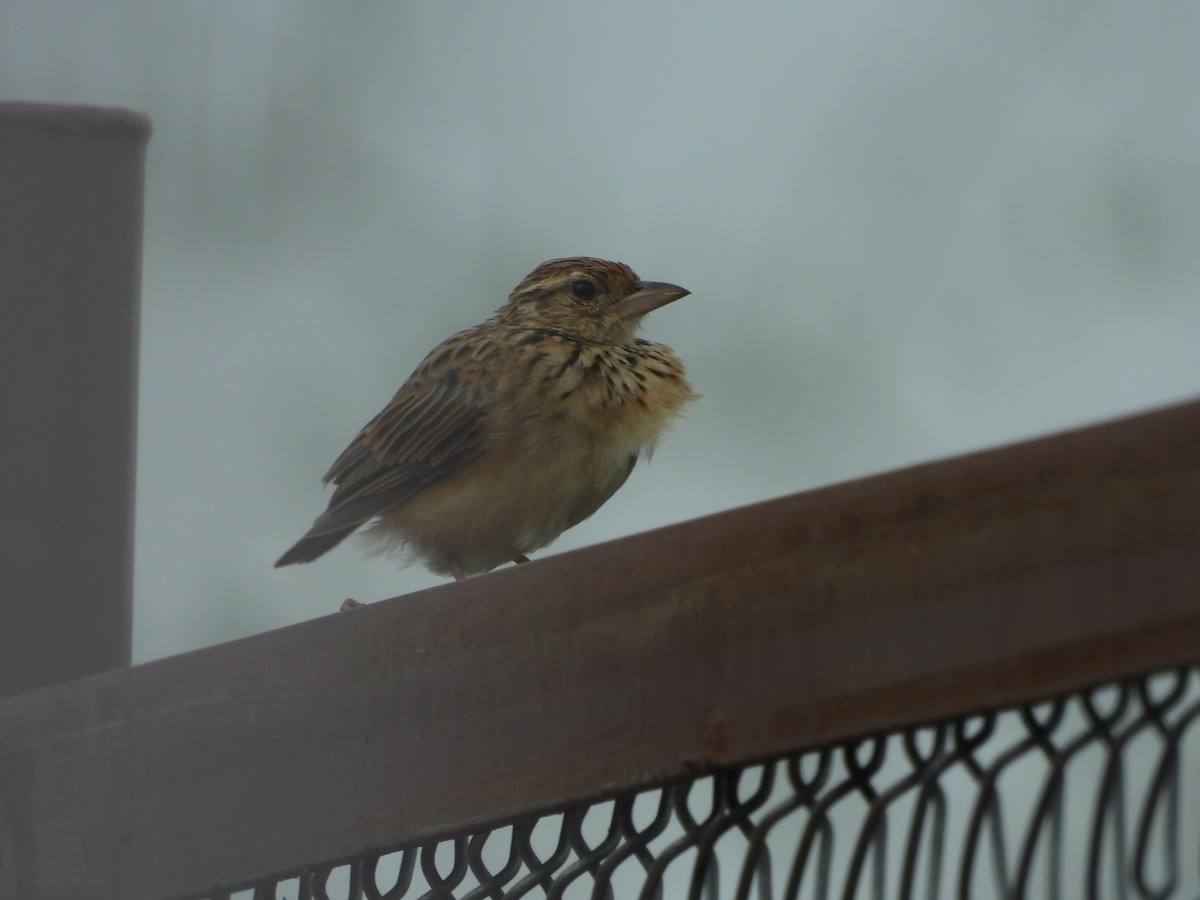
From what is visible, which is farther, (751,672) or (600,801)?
(600,801)

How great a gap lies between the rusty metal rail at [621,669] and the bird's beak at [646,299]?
114 inches

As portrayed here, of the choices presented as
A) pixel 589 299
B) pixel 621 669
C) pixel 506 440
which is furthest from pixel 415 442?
pixel 621 669

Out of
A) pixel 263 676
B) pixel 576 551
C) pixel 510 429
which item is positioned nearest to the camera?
pixel 576 551

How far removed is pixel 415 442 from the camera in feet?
17.3

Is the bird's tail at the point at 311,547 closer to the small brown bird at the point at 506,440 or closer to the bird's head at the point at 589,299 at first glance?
the small brown bird at the point at 506,440

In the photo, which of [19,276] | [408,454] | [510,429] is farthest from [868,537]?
[408,454]

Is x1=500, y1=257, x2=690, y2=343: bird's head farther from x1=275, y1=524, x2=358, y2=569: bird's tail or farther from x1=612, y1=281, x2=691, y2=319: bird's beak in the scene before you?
x1=275, y1=524, x2=358, y2=569: bird's tail

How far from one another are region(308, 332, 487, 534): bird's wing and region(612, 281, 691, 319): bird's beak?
0.50 metres

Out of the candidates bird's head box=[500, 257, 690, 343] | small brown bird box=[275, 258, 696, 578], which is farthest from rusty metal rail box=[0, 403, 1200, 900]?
bird's head box=[500, 257, 690, 343]

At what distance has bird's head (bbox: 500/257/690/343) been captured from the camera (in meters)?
5.72

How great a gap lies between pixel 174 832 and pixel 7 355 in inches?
47.7

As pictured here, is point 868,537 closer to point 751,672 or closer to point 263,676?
point 751,672

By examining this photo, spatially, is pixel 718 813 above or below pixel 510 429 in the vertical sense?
below

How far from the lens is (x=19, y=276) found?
366cm
